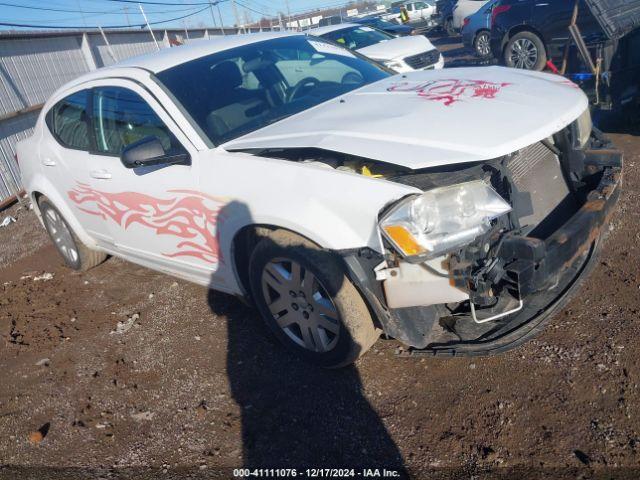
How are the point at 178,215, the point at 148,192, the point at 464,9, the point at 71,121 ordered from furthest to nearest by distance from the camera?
the point at 464,9, the point at 71,121, the point at 148,192, the point at 178,215

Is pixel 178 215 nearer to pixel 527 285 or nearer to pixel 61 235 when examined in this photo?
pixel 527 285

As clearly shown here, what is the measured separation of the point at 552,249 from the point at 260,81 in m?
2.29

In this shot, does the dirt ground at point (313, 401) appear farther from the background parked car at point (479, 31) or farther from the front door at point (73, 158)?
the background parked car at point (479, 31)

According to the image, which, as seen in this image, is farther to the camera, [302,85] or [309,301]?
[302,85]

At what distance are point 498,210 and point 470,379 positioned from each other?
37.9 inches

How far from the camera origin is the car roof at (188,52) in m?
3.69

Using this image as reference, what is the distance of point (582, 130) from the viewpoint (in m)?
3.28

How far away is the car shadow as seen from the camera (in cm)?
254

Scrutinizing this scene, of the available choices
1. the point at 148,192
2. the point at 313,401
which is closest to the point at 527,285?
the point at 313,401

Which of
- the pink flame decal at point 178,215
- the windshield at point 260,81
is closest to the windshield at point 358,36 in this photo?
the windshield at point 260,81

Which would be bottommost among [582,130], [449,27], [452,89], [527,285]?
[449,27]

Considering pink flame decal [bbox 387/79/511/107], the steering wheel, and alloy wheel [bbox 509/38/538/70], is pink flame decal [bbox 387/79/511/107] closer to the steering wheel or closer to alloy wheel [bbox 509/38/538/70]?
the steering wheel

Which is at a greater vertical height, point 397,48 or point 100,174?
point 100,174

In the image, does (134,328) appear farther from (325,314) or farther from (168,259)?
(325,314)
